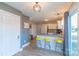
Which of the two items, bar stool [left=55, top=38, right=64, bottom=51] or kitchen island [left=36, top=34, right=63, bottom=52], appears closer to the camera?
bar stool [left=55, top=38, right=64, bottom=51]

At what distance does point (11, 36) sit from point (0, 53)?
1003mm

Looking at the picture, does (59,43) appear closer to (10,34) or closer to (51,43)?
(51,43)

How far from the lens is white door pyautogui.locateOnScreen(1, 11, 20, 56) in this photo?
156 inches

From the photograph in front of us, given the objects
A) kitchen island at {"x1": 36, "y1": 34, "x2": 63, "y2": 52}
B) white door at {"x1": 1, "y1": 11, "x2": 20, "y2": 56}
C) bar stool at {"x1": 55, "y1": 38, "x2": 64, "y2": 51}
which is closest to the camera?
white door at {"x1": 1, "y1": 11, "x2": 20, "y2": 56}

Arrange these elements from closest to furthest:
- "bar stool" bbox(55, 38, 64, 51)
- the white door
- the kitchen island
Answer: the white door, "bar stool" bbox(55, 38, 64, 51), the kitchen island

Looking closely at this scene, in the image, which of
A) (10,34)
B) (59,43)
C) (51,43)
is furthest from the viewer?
(51,43)

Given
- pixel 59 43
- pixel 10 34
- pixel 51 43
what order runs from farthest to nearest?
pixel 51 43, pixel 59 43, pixel 10 34

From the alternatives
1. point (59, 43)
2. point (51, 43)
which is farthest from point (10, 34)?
point (59, 43)

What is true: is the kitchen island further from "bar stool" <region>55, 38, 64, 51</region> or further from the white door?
the white door

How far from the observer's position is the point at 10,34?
4359mm

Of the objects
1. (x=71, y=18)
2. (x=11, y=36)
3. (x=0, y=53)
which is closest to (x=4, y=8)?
(x=11, y=36)

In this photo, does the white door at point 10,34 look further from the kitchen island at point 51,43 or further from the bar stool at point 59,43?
the bar stool at point 59,43

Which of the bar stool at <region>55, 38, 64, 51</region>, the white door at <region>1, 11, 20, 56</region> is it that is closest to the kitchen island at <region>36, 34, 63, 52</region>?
the bar stool at <region>55, 38, 64, 51</region>

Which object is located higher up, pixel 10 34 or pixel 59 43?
pixel 10 34
